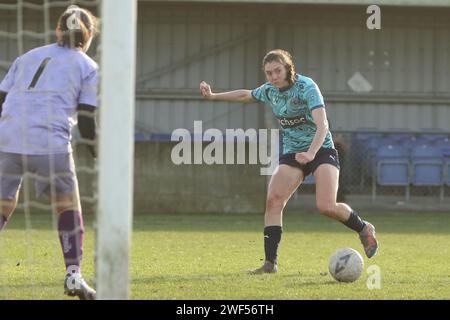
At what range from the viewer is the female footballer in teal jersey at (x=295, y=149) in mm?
9086

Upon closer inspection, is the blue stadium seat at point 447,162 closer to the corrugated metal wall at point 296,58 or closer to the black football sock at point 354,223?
the corrugated metal wall at point 296,58

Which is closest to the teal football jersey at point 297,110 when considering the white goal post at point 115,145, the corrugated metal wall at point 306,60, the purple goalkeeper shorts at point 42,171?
the purple goalkeeper shorts at point 42,171

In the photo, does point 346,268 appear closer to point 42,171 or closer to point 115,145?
point 42,171

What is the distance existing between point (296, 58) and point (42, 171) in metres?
16.9

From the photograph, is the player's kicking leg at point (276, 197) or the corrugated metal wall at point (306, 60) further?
the corrugated metal wall at point (306, 60)

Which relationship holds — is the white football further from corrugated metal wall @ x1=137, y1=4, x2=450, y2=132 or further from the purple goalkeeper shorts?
corrugated metal wall @ x1=137, y1=4, x2=450, y2=132

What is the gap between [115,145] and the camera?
5.91 m

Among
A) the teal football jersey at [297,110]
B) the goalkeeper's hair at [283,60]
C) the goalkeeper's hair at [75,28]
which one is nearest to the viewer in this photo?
the goalkeeper's hair at [75,28]

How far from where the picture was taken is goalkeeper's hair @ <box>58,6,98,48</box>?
7188mm

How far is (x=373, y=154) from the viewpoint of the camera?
21.2 m

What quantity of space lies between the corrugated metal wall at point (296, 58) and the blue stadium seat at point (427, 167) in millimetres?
2665

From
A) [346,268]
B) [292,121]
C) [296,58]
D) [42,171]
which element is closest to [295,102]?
[292,121]
